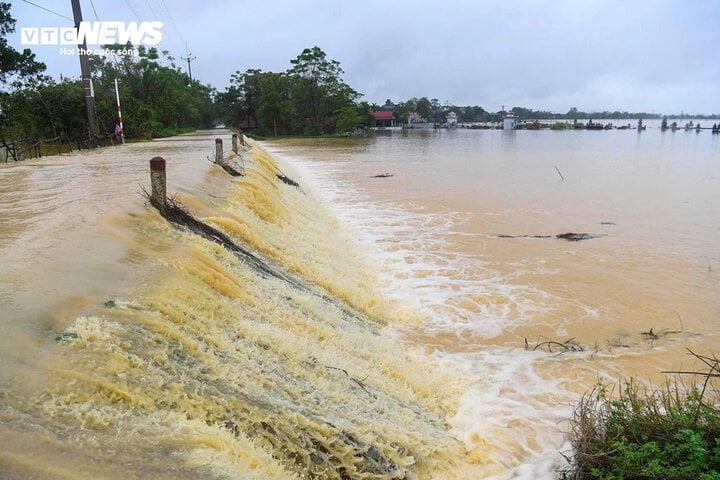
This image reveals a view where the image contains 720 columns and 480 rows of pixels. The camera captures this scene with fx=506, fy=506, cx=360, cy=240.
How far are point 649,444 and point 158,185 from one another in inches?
255

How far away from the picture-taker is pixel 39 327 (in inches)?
141

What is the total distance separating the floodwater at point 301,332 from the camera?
3.07 meters

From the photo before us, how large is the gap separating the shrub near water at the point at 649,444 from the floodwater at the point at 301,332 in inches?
27.2

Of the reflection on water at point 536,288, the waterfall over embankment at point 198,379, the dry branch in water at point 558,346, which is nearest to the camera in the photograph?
the waterfall over embankment at point 198,379

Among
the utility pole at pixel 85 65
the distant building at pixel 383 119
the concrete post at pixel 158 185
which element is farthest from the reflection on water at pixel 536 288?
the distant building at pixel 383 119

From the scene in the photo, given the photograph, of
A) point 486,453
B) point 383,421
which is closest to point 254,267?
point 383,421

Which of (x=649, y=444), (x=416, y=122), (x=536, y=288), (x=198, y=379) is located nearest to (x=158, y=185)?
(x=198, y=379)

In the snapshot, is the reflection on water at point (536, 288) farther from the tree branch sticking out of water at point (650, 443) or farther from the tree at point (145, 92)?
the tree at point (145, 92)

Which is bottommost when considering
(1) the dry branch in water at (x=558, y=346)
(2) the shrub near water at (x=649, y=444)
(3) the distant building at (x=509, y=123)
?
(1) the dry branch in water at (x=558, y=346)

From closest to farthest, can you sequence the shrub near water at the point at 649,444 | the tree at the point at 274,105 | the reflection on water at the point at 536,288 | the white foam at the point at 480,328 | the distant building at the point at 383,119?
the shrub near water at the point at 649,444, the white foam at the point at 480,328, the reflection on water at the point at 536,288, the tree at the point at 274,105, the distant building at the point at 383,119

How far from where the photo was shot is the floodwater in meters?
3.07

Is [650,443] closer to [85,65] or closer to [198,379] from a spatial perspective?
[198,379]

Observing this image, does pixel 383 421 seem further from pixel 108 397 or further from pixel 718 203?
pixel 718 203

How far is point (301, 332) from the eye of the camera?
18.4 feet
